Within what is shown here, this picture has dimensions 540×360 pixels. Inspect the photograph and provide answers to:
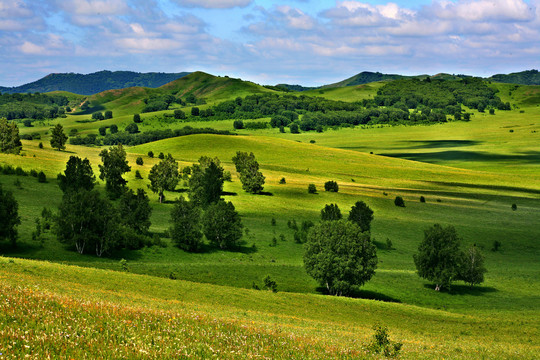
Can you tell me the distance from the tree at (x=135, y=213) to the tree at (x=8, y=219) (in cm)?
1540

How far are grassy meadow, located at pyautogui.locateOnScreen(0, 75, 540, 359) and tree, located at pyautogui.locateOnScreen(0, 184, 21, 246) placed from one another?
1.68m

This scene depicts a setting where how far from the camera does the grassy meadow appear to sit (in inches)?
516

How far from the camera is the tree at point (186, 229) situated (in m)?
70.0

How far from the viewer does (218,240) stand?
76312 millimetres

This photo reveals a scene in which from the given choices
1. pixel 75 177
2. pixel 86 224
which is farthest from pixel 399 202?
pixel 86 224

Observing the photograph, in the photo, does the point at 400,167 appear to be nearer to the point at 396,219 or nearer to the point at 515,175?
the point at 515,175

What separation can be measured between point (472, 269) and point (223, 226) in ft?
124

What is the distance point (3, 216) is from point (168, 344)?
53.4m

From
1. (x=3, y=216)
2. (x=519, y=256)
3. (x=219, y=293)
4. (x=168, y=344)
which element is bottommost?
(x=519, y=256)

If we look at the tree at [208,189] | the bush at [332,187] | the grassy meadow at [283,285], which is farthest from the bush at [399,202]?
the tree at [208,189]

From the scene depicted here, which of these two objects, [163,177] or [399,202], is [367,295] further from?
[163,177]

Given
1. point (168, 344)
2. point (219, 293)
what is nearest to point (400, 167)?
point (219, 293)

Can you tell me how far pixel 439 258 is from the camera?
65188mm

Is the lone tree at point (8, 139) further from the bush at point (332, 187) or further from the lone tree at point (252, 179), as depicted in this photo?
the bush at point (332, 187)
